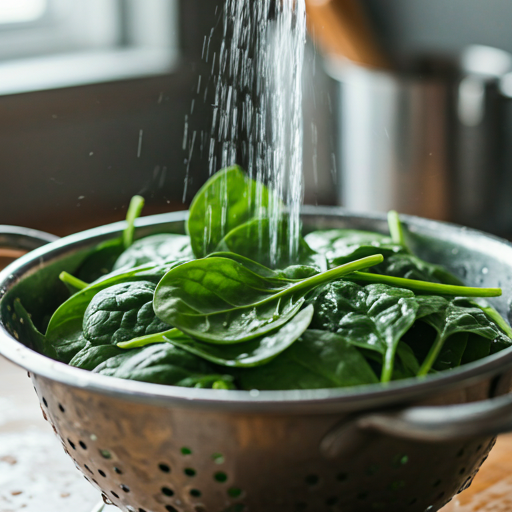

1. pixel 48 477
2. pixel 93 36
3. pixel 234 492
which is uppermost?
pixel 93 36

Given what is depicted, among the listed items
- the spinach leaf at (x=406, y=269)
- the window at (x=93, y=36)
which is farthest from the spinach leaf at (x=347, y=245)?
the window at (x=93, y=36)

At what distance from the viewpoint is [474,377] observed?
11.4 inches

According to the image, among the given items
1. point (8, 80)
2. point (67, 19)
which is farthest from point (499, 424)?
point (67, 19)

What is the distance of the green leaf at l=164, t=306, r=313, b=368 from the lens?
333 mm

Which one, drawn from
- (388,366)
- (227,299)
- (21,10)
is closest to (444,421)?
(388,366)

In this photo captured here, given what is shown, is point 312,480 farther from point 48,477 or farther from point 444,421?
point 48,477

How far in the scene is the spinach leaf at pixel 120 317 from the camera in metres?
0.39

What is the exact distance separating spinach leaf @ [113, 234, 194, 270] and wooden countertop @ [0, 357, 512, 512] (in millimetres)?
164

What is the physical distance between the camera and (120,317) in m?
0.39

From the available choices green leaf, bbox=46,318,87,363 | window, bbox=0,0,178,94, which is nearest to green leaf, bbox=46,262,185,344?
green leaf, bbox=46,318,87,363

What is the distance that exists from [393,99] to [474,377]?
105cm

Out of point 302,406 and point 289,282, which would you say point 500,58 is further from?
point 302,406

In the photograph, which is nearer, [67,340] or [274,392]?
[274,392]

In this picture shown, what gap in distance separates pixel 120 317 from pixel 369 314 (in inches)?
6.0
